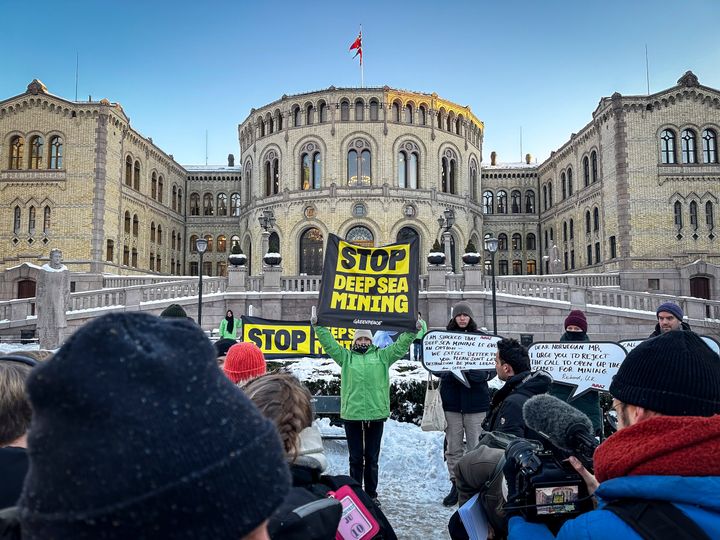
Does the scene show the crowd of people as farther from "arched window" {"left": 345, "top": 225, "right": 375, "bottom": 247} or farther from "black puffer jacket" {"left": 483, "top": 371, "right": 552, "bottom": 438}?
"arched window" {"left": 345, "top": 225, "right": 375, "bottom": 247}

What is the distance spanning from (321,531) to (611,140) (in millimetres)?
36332

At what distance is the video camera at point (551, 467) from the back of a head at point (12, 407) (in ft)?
6.97

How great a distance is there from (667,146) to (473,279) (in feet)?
63.3

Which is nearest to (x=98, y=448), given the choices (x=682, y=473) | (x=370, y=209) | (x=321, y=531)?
(x=321, y=531)

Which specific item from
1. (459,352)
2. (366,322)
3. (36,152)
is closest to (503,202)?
(36,152)

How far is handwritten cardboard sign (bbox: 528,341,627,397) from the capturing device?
574 centimetres

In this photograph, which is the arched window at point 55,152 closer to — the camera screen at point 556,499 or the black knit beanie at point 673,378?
the camera screen at point 556,499

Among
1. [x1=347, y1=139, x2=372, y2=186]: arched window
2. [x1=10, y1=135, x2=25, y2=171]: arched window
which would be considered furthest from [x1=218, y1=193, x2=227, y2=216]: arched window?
[x1=10, y1=135, x2=25, y2=171]: arched window

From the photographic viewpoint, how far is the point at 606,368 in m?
5.77

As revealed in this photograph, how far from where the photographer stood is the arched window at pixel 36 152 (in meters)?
33.4

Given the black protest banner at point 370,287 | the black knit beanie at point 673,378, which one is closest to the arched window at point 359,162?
the black protest banner at point 370,287

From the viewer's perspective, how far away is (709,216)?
31.2 metres

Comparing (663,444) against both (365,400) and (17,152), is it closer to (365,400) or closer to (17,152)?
(365,400)

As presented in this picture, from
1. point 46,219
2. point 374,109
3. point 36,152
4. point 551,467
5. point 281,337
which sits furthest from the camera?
point 374,109
